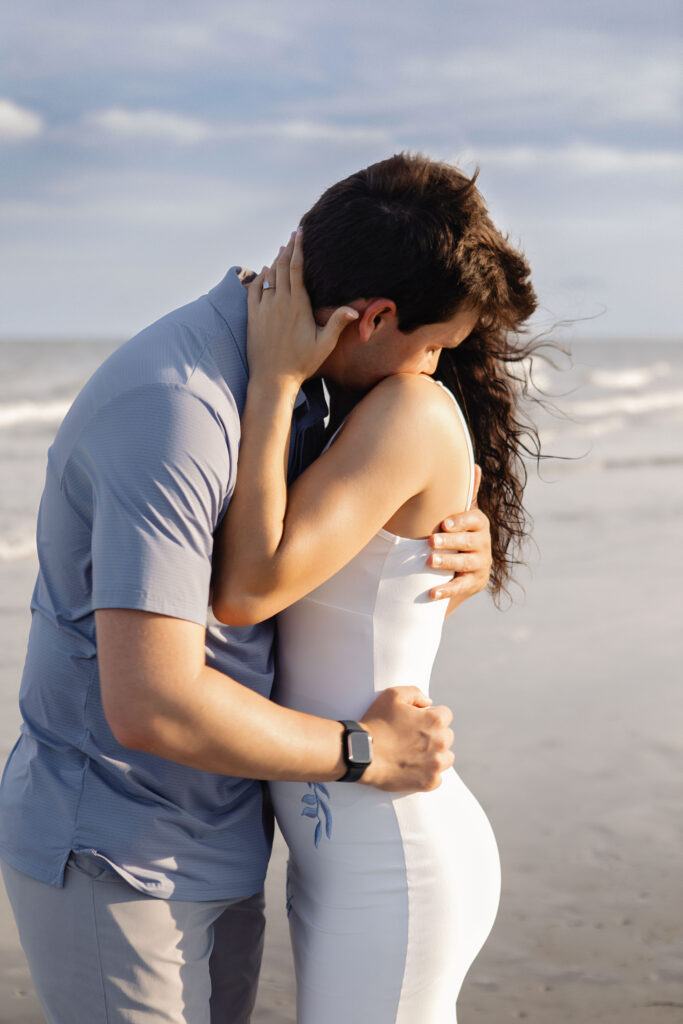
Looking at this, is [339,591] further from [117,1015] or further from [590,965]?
[590,965]

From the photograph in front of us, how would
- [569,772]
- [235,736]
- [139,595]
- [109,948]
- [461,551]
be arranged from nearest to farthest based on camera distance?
[139,595]
[235,736]
[109,948]
[461,551]
[569,772]

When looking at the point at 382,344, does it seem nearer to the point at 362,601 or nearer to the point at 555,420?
the point at 362,601

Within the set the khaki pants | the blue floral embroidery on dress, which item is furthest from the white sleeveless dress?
the khaki pants

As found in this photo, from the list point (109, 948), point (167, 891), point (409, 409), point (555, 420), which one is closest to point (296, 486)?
point (409, 409)

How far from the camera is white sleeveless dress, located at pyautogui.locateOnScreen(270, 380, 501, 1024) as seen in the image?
1.73 metres

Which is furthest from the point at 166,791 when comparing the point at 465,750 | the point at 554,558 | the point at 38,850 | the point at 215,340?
the point at 554,558

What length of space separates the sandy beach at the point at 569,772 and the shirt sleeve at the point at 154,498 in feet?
7.30

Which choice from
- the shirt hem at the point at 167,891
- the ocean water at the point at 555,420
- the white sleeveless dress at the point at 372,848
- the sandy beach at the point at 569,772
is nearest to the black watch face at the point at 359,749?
the white sleeveless dress at the point at 372,848

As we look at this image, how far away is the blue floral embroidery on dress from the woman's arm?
371 millimetres

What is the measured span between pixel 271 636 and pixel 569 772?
10.9 ft

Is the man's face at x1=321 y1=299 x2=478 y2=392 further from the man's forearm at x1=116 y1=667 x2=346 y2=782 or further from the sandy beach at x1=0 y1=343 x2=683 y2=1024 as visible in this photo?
the sandy beach at x1=0 y1=343 x2=683 y2=1024

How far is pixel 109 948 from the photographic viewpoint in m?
1.60

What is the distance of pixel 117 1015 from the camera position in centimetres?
162

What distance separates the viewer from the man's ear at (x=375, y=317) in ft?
5.34
